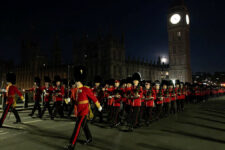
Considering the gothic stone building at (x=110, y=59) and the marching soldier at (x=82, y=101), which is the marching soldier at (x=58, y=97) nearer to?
the marching soldier at (x=82, y=101)

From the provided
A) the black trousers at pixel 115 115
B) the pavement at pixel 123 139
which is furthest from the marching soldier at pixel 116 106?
the pavement at pixel 123 139

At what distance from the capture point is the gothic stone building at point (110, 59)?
4816 cm

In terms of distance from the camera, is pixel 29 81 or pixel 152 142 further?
pixel 29 81

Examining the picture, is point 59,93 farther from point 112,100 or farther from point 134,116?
point 134,116

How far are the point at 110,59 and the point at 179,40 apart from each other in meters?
35.5

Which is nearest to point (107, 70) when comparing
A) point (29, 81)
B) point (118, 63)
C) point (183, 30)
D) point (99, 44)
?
point (118, 63)

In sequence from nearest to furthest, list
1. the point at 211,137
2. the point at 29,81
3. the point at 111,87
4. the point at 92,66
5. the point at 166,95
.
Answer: the point at 211,137 → the point at 111,87 → the point at 166,95 → the point at 92,66 → the point at 29,81

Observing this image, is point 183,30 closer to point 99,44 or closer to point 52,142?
point 99,44

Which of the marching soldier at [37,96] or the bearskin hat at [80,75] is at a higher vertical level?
the bearskin hat at [80,75]

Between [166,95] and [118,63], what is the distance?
A: 36585mm

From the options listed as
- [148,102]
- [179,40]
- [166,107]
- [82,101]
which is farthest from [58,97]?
[179,40]

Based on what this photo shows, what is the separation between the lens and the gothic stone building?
48156 mm

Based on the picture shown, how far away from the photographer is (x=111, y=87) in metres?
11.2

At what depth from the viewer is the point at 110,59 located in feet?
152
